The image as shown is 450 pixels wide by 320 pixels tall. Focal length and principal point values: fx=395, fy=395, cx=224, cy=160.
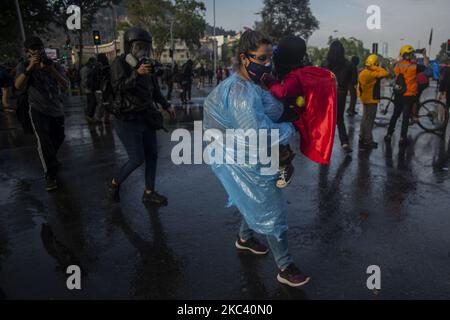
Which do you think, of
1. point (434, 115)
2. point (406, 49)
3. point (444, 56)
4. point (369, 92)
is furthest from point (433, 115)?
point (444, 56)

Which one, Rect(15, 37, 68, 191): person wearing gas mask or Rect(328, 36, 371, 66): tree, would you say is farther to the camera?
Rect(328, 36, 371, 66): tree

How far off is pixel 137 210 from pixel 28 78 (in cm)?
220

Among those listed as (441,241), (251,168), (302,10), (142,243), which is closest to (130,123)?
(142,243)

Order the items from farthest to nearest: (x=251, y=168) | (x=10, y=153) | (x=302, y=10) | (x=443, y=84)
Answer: (x=302, y=10)
(x=443, y=84)
(x=10, y=153)
(x=251, y=168)

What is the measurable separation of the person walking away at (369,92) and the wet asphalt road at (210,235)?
3.67 ft

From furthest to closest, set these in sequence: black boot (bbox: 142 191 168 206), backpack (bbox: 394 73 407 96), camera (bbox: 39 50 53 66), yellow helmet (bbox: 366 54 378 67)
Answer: backpack (bbox: 394 73 407 96) → yellow helmet (bbox: 366 54 378 67) → camera (bbox: 39 50 53 66) → black boot (bbox: 142 191 168 206)

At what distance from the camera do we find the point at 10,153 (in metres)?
7.86

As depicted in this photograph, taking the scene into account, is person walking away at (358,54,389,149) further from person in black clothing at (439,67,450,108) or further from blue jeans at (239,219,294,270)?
blue jeans at (239,219,294,270)

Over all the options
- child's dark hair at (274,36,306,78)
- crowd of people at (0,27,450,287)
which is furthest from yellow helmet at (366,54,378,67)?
child's dark hair at (274,36,306,78)

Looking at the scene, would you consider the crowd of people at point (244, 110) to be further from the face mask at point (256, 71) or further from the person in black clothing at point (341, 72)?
the person in black clothing at point (341, 72)

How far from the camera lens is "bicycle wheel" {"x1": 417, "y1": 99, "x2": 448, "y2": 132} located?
905cm

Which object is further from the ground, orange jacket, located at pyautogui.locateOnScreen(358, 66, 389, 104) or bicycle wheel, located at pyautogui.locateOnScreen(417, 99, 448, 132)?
orange jacket, located at pyautogui.locateOnScreen(358, 66, 389, 104)

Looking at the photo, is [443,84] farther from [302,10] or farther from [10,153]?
[302,10]

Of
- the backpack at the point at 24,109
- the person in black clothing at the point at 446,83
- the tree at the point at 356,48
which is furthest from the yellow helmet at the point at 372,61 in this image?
the tree at the point at 356,48
